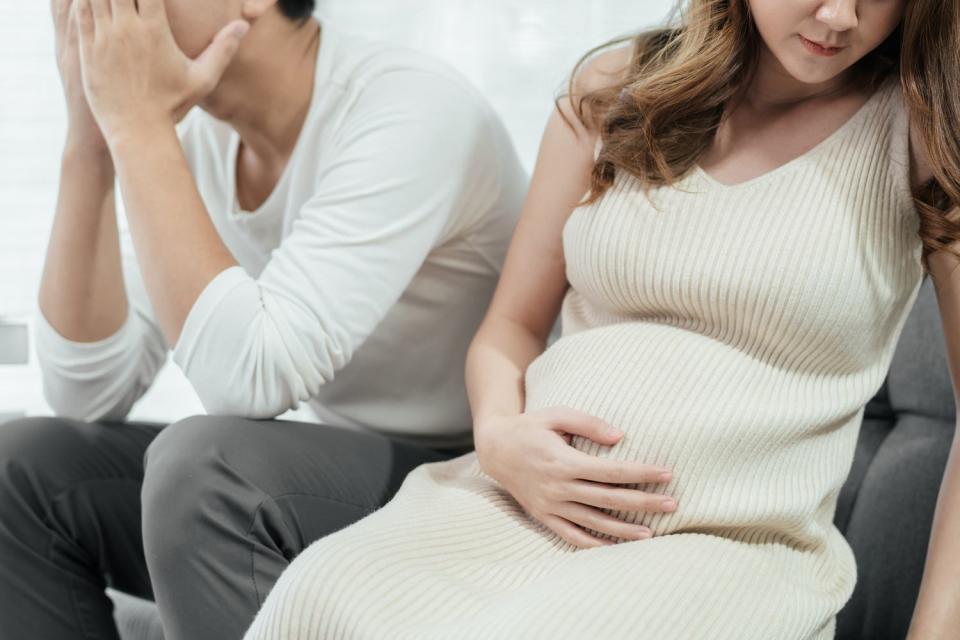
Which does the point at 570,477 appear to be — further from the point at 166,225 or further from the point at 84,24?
the point at 84,24

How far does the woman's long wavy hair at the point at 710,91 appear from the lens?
3.44 feet

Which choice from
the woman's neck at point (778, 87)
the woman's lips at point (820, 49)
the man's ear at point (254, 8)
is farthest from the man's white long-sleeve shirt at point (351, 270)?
the woman's lips at point (820, 49)

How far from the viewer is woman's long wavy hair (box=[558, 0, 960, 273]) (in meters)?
1.05

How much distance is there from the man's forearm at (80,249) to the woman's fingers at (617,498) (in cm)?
79

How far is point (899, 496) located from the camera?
1402 mm

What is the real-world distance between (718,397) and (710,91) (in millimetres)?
347

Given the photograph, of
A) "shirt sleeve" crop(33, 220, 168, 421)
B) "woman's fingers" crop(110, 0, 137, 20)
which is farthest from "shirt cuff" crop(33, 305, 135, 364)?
"woman's fingers" crop(110, 0, 137, 20)

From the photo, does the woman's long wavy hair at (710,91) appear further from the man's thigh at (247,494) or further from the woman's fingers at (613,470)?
the man's thigh at (247,494)

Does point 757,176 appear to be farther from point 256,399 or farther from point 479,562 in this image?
point 256,399

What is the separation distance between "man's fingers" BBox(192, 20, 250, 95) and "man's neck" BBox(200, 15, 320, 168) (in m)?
0.04

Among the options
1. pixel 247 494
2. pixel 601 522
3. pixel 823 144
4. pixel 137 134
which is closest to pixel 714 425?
pixel 601 522

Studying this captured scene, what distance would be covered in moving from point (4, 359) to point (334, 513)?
41.5 inches

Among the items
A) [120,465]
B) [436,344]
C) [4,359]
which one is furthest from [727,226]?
[4,359]

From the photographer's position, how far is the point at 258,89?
4.77ft
